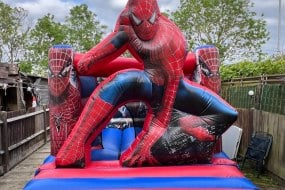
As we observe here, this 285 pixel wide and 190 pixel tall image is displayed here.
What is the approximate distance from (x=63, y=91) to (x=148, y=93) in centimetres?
75

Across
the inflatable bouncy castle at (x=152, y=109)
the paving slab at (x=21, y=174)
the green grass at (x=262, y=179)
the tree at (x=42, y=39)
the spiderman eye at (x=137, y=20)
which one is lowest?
the paving slab at (x=21, y=174)

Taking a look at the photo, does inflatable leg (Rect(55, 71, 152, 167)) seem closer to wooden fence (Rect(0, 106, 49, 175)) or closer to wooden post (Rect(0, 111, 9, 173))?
wooden fence (Rect(0, 106, 49, 175))

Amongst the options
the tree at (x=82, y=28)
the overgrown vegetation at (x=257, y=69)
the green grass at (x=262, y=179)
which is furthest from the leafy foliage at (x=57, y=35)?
the green grass at (x=262, y=179)

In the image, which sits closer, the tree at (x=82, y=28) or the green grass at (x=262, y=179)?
the green grass at (x=262, y=179)

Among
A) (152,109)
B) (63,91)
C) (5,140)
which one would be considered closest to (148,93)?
(152,109)

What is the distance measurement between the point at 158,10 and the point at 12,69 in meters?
8.91

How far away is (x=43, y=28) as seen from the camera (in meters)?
26.7

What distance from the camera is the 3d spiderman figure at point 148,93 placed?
2.83m

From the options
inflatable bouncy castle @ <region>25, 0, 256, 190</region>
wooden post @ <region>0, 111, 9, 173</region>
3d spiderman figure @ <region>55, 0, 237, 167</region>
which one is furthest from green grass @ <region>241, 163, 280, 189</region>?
wooden post @ <region>0, 111, 9, 173</region>

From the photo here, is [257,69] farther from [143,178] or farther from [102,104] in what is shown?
[143,178]

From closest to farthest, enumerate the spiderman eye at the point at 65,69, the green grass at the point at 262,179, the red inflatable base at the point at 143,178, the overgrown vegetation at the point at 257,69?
1. the red inflatable base at the point at 143,178
2. the spiderman eye at the point at 65,69
3. the green grass at the point at 262,179
4. the overgrown vegetation at the point at 257,69

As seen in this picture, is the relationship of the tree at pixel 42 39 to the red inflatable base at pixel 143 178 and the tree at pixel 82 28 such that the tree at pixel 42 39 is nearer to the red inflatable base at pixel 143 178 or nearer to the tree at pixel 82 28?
the tree at pixel 82 28

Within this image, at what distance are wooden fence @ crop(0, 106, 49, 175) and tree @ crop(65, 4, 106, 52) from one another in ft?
55.5

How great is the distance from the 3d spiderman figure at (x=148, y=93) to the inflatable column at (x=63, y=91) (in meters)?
0.37
